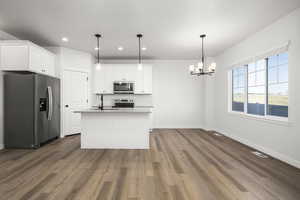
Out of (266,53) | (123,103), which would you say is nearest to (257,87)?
(266,53)

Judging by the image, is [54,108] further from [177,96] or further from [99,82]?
[177,96]

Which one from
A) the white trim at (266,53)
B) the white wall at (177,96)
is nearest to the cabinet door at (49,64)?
the white wall at (177,96)

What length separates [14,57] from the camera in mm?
3783

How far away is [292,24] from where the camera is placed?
2.97 metres

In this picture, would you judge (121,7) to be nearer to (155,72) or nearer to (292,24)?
(292,24)

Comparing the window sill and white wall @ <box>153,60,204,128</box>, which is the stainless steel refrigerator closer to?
white wall @ <box>153,60,204,128</box>

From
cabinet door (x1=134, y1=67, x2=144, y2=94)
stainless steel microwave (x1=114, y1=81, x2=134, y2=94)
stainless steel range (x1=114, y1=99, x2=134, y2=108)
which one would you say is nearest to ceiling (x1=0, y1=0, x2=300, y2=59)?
cabinet door (x1=134, y1=67, x2=144, y2=94)

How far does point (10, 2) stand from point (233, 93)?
573 centimetres

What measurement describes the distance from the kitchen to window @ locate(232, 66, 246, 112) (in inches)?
1.2

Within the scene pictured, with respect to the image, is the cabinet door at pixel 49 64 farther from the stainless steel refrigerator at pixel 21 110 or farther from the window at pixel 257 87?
the window at pixel 257 87

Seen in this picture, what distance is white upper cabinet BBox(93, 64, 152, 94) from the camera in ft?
→ 19.9

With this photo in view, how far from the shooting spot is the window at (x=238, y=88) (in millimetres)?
4758

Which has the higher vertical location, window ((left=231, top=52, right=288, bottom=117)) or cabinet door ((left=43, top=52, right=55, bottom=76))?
cabinet door ((left=43, top=52, right=55, bottom=76))

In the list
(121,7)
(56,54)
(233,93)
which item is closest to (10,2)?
(121,7)
